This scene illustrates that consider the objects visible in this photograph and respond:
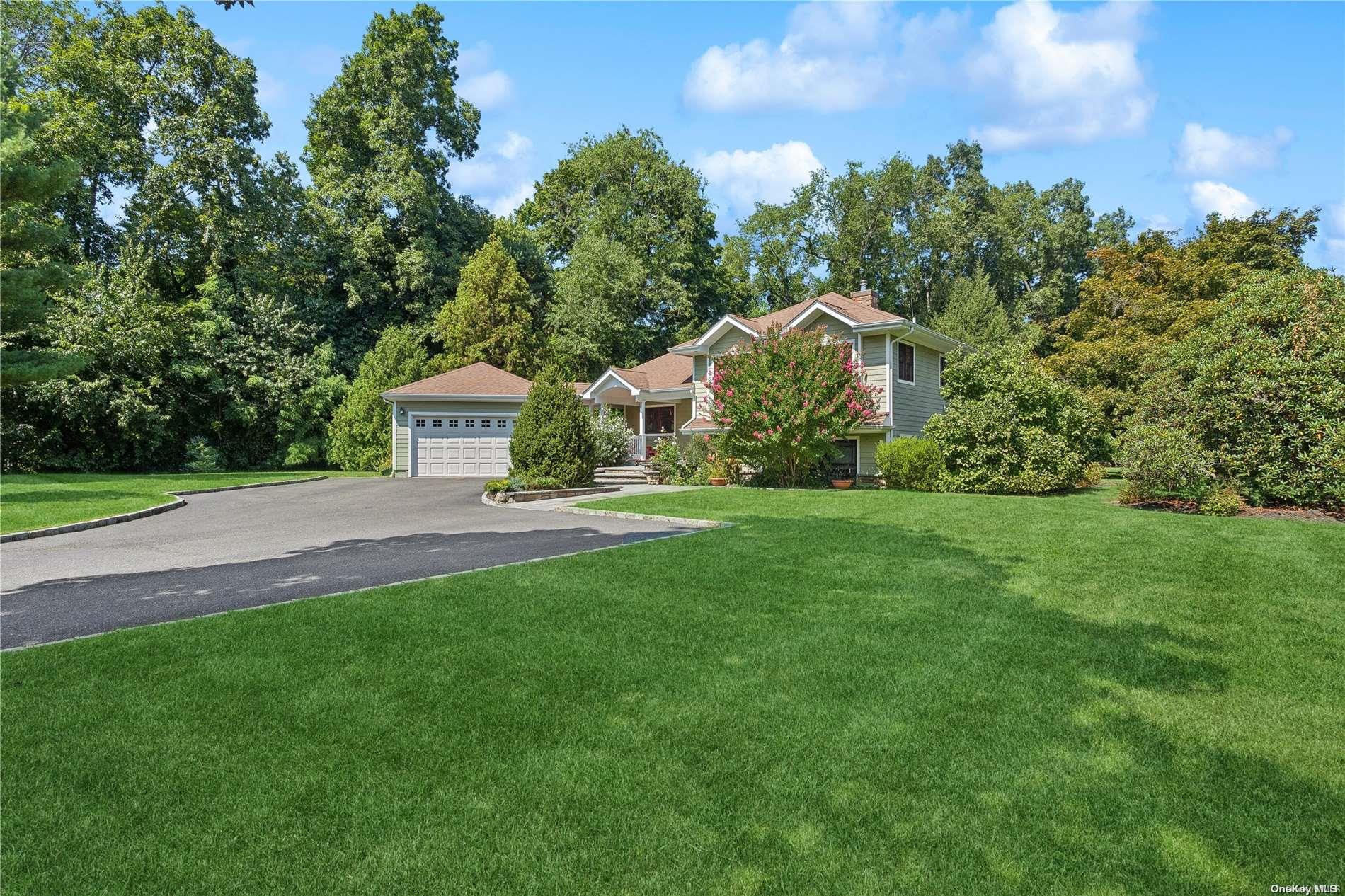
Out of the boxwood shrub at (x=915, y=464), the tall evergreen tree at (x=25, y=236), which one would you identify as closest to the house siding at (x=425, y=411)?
the boxwood shrub at (x=915, y=464)

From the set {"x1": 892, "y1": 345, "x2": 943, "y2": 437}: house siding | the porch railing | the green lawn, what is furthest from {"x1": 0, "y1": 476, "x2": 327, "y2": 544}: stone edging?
{"x1": 892, "y1": 345, "x2": 943, "y2": 437}: house siding

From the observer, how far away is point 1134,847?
8.31ft

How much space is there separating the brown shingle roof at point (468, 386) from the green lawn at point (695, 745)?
19.7 meters

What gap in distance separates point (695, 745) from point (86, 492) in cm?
1859

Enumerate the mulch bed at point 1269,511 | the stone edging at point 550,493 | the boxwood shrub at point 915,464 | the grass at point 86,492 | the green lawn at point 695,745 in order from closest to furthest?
the green lawn at point 695,745 → the mulch bed at point 1269,511 → the grass at point 86,492 → the stone edging at point 550,493 → the boxwood shrub at point 915,464

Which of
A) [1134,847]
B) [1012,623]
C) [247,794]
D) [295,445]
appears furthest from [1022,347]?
[295,445]

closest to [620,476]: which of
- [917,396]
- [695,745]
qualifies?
[917,396]

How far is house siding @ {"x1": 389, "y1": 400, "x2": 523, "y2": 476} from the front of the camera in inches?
983

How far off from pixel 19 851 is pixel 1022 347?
19.1 meters

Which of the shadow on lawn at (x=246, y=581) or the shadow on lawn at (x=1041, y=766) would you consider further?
the shadow on lawn at (x=246, y=581)

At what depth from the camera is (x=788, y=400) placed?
55.0 ft

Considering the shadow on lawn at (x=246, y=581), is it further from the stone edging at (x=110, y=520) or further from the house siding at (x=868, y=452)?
the house siding at (x=868, y=452)

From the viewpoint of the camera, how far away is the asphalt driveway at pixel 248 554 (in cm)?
600

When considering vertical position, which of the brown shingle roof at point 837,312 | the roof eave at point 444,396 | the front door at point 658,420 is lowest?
the front door at point 658,420
